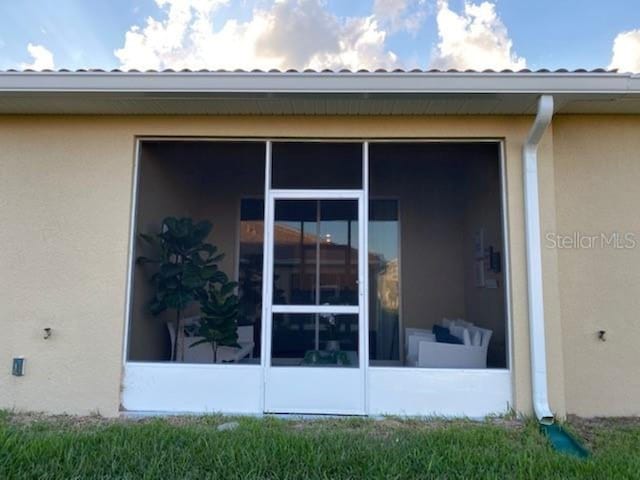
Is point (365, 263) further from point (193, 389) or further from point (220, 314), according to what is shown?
point (193, 389)

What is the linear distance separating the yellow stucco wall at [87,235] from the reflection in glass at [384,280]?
119cm

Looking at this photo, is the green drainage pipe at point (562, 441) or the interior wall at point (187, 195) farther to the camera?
the interior wall at point (187, 195)

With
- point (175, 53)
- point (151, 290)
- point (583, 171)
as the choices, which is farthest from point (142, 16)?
point (583, 171)

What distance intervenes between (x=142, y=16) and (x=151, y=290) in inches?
246

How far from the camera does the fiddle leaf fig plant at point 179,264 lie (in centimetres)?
471

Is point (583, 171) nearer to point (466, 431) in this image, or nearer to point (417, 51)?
point (466, 431)

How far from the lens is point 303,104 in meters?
4.19

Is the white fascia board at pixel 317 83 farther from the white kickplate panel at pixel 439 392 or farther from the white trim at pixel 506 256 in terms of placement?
the white kickplate panel at pixel 439 392

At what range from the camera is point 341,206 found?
14.8ft

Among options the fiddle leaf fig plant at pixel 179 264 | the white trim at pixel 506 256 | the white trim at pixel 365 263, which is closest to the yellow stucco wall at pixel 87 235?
the white trim at pixel 506 256

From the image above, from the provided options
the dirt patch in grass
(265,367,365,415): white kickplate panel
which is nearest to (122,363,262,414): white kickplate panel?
(265,367,365,415): white kickplate panel

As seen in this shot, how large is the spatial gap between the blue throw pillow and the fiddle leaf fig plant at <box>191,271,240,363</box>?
2333 millimetres

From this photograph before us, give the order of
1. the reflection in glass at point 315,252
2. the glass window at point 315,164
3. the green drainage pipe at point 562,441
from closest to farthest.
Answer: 1. the green drainage pipe at point 562,441
2. the reflection in glass at point 315,252
3. the glass window at point 315,164

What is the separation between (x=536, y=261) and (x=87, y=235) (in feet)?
13.9
